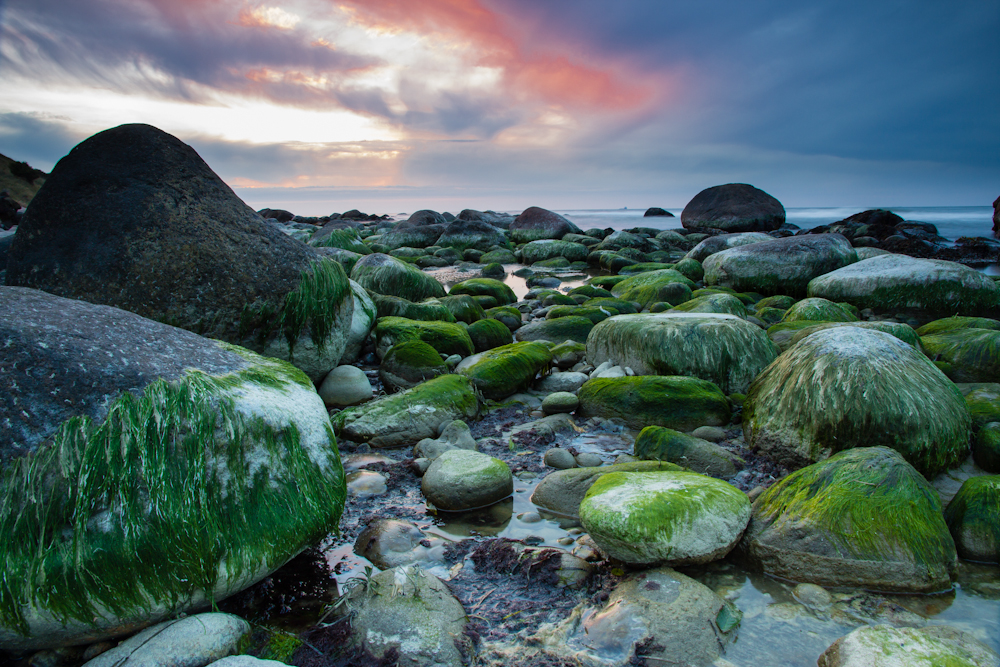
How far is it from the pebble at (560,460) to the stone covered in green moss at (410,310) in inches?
154

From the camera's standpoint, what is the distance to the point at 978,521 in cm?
312

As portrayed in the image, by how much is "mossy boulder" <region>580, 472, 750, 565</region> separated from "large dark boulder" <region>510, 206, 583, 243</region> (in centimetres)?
2109

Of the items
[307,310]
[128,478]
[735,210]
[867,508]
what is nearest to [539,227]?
[735,210]

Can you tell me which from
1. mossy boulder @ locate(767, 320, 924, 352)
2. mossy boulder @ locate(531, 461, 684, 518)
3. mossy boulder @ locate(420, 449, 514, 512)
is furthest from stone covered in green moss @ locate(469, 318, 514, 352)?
mossy boulder @ locate(531, 461, 684, 518)

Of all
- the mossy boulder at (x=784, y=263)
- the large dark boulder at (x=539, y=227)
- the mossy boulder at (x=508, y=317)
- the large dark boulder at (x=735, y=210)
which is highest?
the large dark boulder at (x=735, y=210)

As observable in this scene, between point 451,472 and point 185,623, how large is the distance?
5.80ft

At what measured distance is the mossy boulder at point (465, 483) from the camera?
375cm

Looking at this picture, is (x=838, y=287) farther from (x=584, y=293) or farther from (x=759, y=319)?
(x=584, y=293)

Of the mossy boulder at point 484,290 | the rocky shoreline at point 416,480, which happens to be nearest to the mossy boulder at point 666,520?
the rocky shoreline at point 416,480

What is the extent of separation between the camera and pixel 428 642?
2.51m

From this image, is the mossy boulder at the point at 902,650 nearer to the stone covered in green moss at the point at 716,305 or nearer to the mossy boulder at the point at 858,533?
the mossy boulder at the point at 858,533

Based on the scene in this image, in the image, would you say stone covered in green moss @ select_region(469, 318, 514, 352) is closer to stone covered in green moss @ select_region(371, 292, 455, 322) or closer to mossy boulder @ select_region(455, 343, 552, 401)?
stone covered in green moss @ select_region(371, 292, 455, 322)

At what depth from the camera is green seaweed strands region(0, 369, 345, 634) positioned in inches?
91.7

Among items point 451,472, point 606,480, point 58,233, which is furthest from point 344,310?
point 606,480
